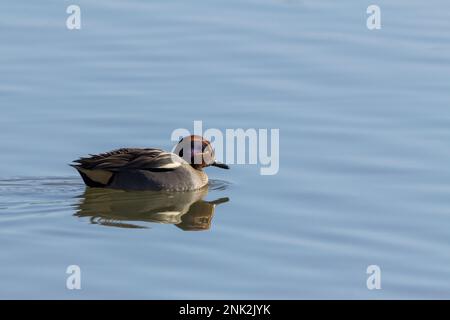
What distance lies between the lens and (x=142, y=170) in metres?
17.0

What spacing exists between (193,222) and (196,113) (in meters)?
3.30

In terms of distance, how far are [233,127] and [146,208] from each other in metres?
2.31

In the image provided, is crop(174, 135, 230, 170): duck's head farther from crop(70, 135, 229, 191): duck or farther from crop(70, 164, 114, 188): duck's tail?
crop(70, 164, 114, 188): duck's tail

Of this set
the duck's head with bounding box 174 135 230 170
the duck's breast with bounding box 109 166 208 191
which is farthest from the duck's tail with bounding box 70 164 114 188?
the duck's head with bounding box 174 135 230 170

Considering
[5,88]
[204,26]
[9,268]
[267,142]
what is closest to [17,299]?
[9,268]

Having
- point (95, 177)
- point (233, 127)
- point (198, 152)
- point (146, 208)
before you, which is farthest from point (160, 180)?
point (233, 127)

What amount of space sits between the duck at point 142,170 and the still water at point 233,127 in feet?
0.56

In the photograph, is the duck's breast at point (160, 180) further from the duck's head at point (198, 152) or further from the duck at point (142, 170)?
the duck's head at point (198, 152)

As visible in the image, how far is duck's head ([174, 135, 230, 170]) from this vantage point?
17391 millimetres

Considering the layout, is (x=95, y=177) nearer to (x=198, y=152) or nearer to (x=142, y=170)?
(x=142, y=170)

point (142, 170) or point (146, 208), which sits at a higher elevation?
point (142, 170)

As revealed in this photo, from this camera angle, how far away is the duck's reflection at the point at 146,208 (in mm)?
15328

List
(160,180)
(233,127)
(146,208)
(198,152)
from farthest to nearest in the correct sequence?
(233,127), (198,152), (160,180), (146,208)

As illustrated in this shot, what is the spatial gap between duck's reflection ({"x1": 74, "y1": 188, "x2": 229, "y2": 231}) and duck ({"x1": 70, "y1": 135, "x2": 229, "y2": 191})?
10 centimetres
